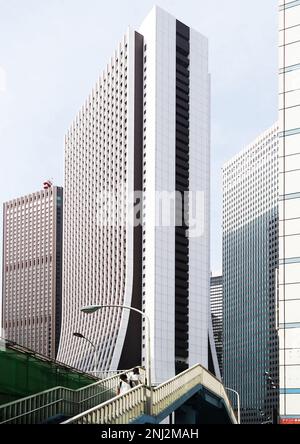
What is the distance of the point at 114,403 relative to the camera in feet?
92.6

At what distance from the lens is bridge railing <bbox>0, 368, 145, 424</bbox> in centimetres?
2745

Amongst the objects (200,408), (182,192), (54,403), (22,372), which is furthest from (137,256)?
(54,403)

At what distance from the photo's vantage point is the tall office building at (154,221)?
182m

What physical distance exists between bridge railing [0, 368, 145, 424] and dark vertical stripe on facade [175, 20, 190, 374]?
143304mm

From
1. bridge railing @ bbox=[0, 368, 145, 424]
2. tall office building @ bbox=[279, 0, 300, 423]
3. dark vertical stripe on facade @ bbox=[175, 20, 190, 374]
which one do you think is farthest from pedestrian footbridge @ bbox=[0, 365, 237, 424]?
dark vertical stripe on facade @ bbox=[175, 20, 190, 374]

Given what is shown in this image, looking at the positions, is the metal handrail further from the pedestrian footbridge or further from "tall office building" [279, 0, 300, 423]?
"tall office building" [279, 0, 300, 423]

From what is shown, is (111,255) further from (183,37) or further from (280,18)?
(280,18)

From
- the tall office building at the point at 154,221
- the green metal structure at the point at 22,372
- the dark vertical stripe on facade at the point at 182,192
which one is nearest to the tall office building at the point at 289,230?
the green metal structure at the point at 22,372

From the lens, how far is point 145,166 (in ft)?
623

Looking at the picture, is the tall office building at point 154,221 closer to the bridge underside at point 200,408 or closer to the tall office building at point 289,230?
the bridge underside at point 200,408

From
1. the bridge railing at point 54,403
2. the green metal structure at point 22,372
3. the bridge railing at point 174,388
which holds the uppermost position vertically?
the green metal structure at point 22,372

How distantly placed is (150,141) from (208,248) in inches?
1282

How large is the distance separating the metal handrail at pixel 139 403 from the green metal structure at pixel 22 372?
183 inches

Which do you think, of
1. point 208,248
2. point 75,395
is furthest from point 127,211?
point 75,395
